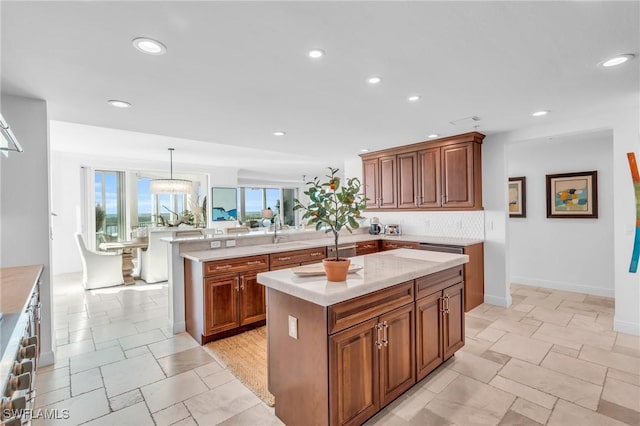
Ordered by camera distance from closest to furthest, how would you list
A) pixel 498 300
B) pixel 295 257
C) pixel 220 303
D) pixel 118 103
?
1. pixel 118 103
2. pixel 220 303
3. pixel 295 257
4. pixel 498 300

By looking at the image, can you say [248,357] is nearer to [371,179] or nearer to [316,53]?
[316,53]

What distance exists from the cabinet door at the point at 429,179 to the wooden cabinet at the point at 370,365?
2788 millimetres

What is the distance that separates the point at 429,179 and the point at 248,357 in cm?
347

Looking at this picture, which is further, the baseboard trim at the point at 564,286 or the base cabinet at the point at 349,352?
the baseboard trim at the point at 564,286

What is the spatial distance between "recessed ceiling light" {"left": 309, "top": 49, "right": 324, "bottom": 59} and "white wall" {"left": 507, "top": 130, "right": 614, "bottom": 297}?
3.75 meters

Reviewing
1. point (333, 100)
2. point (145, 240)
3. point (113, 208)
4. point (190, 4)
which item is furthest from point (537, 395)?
point (113, 208)

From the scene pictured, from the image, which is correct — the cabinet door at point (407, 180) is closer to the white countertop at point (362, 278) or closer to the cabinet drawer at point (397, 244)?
the cabinet drawer at point (397, 244)

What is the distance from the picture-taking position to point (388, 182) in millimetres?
5227

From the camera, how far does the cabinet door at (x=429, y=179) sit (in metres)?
4.55

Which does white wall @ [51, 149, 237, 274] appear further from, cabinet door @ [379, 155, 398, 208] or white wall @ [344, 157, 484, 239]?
white wall @ [344, 157, 484, 239]

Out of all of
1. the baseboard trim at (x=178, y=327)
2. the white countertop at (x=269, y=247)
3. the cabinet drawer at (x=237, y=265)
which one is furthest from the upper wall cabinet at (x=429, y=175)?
the baseboard trim at (x=178, y=327)

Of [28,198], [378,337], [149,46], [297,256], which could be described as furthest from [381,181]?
[28,198]

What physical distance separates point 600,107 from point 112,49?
435 cm

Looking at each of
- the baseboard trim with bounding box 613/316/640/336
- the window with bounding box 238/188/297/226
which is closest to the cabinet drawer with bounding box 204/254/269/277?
the baseboard trim with bounding box 613/316/640/336
